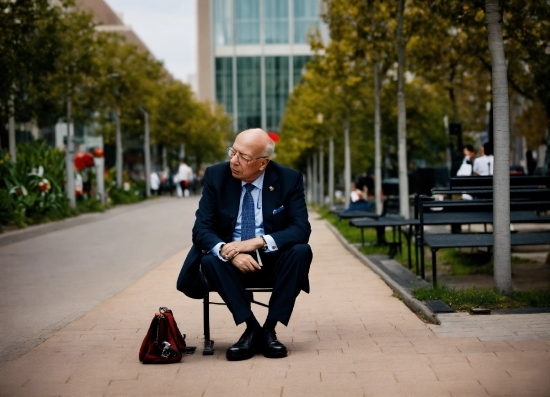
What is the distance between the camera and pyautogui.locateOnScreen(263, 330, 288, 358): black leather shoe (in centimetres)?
688

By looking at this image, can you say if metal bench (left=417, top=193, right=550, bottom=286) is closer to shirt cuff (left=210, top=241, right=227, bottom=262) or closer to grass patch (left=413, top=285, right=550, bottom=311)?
grass patch (left=413, top=285, right=550, bottom=311)

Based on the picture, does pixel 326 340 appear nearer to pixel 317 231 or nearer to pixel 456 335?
pixel 456 335

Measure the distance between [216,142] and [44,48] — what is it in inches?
2280

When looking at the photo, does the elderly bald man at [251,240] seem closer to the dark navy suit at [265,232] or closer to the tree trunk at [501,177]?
the dark navy suit at [265,232]

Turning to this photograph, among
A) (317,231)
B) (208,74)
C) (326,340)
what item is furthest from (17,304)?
(208,74)

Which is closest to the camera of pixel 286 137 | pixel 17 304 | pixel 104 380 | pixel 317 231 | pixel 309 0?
pixel 104 380

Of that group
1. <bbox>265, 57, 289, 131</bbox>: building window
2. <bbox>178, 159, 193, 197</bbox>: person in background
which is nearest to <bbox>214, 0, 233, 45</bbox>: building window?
<bbox>265, 57, 289, 131</bbox>: building window

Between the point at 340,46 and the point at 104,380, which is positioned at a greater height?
the point at 340,46

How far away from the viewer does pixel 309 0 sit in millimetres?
108125

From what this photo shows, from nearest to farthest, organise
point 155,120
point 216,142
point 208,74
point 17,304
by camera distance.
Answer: point 17,304, point 155,120, point 216,142, point 208,74

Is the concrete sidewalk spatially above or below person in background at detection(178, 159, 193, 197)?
below

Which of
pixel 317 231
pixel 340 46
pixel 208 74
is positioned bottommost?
pixel 317 231

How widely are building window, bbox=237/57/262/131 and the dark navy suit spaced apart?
10390cm

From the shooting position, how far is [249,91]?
111500 millimetres
